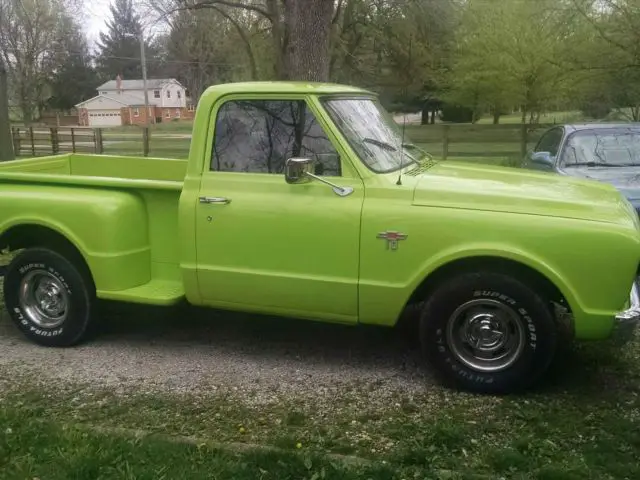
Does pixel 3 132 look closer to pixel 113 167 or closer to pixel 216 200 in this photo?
pixel 113 167

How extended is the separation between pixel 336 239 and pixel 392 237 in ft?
1.24

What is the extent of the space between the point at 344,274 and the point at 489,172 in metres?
1.41

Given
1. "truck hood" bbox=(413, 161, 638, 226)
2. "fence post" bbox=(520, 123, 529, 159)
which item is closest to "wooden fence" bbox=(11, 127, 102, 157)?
"fence post" bbox=(520, 123, 529, 159)

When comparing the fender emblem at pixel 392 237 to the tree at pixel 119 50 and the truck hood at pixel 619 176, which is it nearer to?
the truck hood at pixel 619 176

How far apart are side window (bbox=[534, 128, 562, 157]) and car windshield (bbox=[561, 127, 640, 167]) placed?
0.71ft

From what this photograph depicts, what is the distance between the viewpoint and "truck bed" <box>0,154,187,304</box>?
506cm

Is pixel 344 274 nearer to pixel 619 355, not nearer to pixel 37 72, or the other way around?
pixel 619 355

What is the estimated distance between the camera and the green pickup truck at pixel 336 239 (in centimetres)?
421

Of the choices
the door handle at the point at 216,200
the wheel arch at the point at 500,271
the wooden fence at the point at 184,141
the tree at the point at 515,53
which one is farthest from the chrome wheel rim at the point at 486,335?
the tree at the point at 515,53

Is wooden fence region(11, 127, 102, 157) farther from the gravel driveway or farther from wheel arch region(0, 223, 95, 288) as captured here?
the gravel driveway

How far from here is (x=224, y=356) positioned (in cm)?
523

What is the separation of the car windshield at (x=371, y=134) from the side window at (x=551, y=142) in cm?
421

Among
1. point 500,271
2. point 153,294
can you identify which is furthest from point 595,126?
point 153,294

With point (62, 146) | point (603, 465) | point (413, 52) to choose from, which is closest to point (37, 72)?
point (62, 146)
